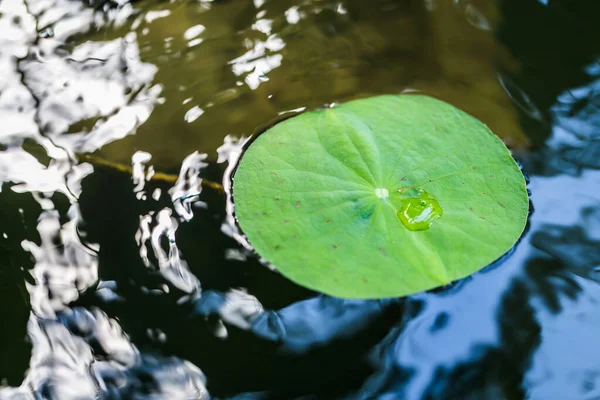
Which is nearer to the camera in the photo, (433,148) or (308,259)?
(308,259)

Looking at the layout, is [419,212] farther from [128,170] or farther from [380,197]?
[128,170]

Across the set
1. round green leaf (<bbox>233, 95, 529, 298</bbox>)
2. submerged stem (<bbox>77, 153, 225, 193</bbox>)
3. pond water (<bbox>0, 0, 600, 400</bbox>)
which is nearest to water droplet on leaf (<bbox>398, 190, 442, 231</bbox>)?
round green leaf (<bbox>233, 95, 529, 298</bbox>)

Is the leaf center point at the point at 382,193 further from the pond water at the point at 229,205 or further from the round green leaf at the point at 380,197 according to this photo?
the pond water at the point at 229,205

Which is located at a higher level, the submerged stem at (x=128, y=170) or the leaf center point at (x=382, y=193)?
the leaf center point at (x=382, y=193)

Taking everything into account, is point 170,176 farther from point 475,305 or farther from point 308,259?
point 475,305

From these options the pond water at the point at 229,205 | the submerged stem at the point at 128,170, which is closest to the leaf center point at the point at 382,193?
the pond water at the point at 229,205

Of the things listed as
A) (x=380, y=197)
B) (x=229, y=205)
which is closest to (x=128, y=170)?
(x=229, y=205)

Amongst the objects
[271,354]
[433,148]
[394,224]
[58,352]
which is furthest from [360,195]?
[58,352]
